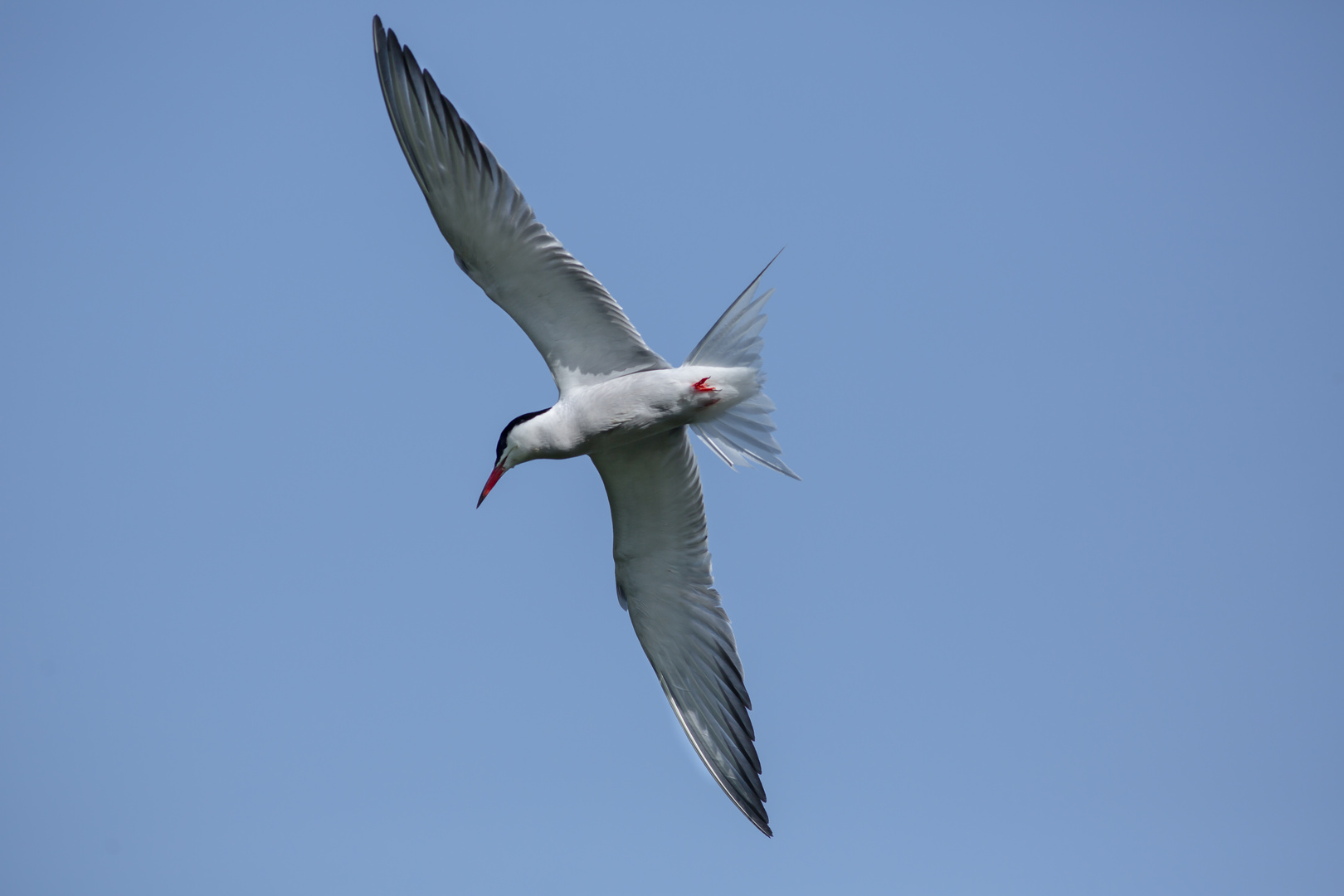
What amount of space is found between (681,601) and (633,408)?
1.81 meters

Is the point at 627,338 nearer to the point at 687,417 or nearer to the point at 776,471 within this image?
the point at 687,417

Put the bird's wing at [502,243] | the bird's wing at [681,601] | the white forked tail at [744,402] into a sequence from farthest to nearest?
the bird's wing at [681,601]
the white forked tail at [744,402]
the bird's wing at [502,243]

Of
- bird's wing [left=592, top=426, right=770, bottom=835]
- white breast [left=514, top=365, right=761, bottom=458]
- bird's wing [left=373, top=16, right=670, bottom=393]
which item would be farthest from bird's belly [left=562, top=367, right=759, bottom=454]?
bird's wing [left=592, top=426, right=770, bottom=835]

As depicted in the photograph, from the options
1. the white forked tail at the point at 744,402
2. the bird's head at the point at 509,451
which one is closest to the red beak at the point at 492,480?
the bird's head at the point at 509,451

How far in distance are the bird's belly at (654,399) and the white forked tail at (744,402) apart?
64 mm

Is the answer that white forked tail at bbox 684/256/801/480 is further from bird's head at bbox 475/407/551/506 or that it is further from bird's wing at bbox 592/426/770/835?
bird's head at bbox 475/407/551/506

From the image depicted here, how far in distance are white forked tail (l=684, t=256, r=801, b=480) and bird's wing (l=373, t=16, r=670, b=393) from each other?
1.32 feet

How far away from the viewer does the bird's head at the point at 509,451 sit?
701 centimetres

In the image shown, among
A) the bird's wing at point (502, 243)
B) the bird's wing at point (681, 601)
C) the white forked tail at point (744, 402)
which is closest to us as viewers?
the bird's wing at point (502, 243)

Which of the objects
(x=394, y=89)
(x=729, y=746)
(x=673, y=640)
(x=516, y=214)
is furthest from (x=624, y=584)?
(x=394, y=89)

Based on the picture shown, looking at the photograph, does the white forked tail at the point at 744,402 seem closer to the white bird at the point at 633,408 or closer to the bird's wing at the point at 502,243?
the white bird at the point at 633,408

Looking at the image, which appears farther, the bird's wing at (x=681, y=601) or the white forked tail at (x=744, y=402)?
the bird's wing at (x=681, y=601)

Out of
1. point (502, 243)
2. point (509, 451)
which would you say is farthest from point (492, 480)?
point (502, 243)

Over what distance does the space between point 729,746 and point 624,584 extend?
135 centimetres
